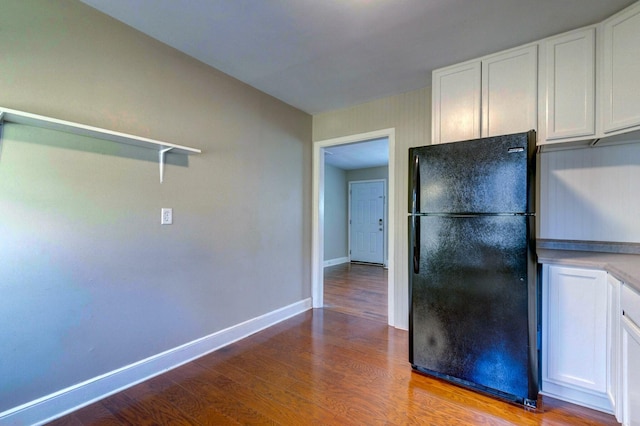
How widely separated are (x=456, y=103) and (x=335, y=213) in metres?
4.73

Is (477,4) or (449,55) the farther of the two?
(449,55)

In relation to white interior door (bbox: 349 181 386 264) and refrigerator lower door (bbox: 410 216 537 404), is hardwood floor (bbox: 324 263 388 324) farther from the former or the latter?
refrigerator lower door (bbox: 410 216 537 404)

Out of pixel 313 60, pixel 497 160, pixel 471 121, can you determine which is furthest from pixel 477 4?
pixel 313 60

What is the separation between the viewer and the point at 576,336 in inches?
65.6

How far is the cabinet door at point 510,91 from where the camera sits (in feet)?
6.52

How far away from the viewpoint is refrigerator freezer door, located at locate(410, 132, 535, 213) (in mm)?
1678

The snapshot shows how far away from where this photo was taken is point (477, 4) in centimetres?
165

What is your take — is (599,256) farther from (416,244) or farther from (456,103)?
(456,103)

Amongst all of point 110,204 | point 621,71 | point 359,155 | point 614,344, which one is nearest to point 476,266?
point 614,344

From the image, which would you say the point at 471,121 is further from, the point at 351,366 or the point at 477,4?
the point at 351,366

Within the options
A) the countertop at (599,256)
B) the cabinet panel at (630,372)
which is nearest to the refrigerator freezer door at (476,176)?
the countertop at (599,256)

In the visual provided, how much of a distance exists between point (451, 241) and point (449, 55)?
146 cm

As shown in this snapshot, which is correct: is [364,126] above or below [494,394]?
above

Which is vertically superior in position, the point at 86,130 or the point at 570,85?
the point at 570,85
